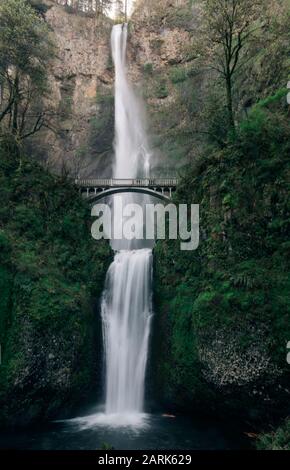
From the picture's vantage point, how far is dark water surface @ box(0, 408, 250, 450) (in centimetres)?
1524

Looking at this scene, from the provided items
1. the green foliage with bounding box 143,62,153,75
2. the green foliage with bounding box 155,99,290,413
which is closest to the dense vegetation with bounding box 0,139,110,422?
Answer: the green foliage with bounding box 155,99,290,413

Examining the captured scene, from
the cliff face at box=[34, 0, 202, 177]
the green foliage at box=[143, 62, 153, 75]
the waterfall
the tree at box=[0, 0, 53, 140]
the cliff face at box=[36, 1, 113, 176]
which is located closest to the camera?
the waterfall

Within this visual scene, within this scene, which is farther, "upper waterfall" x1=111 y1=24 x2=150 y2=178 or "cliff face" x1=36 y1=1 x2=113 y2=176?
"cliff face" x1=36 y1=1 x2=113 y2=176

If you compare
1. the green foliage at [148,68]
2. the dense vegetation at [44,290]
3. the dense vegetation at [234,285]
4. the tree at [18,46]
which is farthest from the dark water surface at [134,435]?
the green foliage at [148,68]

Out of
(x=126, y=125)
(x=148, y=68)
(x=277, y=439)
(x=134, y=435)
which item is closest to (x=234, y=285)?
(x=277, y=439)

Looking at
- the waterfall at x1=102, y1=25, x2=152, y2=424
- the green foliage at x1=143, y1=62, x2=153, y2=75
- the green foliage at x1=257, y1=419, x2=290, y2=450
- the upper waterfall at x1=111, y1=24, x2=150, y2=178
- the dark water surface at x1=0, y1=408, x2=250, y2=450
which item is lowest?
the dark water surface at x1=0, y1=408, x2=250, y2=450

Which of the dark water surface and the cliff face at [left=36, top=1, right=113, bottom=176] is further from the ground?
the cliff face at [left=36, top=1, right=113, bottom=176]

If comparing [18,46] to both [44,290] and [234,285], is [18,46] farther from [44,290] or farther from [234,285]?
[234,285]

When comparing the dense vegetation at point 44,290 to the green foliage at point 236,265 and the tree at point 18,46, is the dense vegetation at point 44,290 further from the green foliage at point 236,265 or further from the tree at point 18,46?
the tree at point 18,46

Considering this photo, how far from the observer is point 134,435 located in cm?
1620

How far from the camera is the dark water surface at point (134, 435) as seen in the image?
15242mm

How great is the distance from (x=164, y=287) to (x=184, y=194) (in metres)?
5.18

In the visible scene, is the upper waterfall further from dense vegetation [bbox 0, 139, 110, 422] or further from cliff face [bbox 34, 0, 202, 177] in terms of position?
dense vegetation [bbox 0, 139, 110, 422]

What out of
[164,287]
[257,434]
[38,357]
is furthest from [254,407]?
[38,357]
